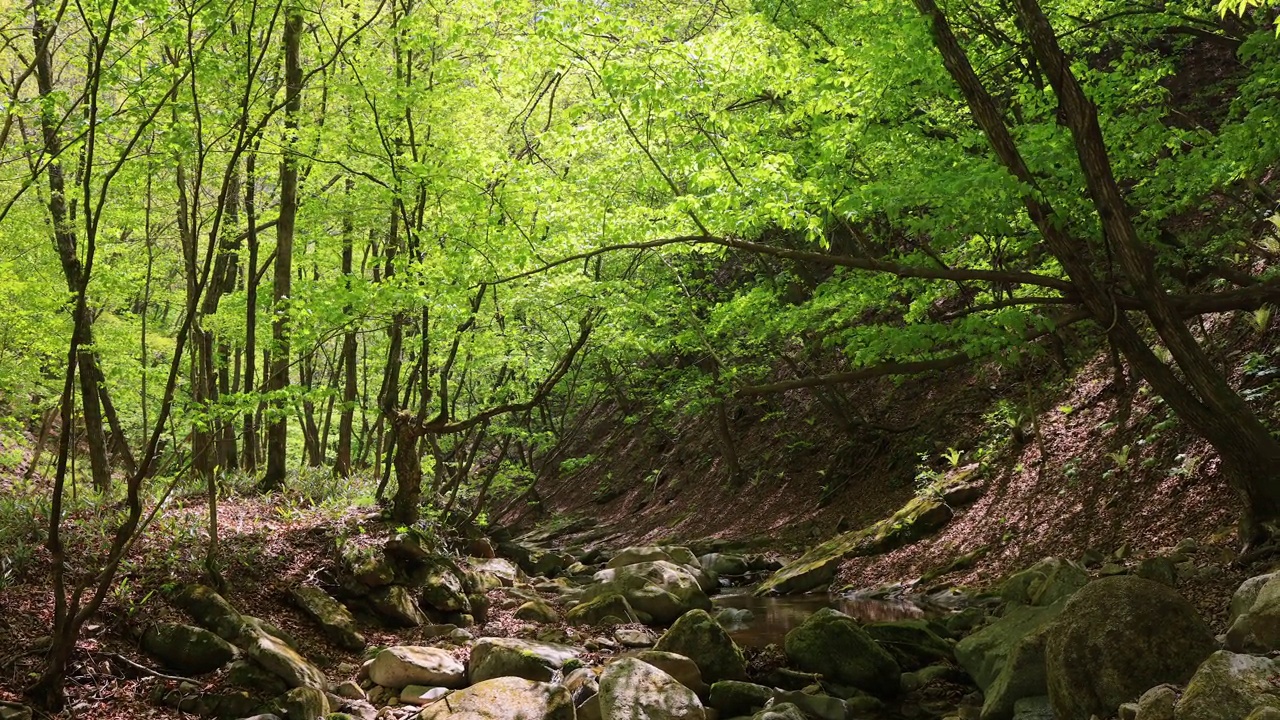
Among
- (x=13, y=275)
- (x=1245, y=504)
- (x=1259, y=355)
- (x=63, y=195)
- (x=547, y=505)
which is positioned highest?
(x=63, y=195)

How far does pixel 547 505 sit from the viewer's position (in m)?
27.6

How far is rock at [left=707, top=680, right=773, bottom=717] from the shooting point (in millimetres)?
7082

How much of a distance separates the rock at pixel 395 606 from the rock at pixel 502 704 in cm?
258

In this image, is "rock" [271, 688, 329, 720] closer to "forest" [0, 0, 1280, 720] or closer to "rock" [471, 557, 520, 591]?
"forest" [0, 0, 1280, 720]

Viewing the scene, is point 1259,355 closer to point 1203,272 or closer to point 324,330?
point 1203,272

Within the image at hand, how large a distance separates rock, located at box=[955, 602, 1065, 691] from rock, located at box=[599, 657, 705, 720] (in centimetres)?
246

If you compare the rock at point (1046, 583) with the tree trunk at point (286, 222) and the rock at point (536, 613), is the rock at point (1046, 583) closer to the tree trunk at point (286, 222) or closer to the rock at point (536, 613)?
the rock at point (536, 613)

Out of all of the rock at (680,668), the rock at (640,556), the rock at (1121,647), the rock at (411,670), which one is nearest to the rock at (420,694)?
the rock at (411,670)

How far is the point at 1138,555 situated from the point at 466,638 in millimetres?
7169

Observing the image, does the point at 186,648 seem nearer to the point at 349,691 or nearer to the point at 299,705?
the point at 299,705

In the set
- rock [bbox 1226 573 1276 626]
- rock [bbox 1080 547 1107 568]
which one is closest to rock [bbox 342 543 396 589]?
rock [bbox 1080 547 1107 568]

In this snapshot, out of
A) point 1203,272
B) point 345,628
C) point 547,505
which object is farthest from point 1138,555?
point 547,505

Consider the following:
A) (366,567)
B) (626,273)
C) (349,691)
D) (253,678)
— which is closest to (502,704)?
(349,691)

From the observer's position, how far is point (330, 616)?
8336mm
